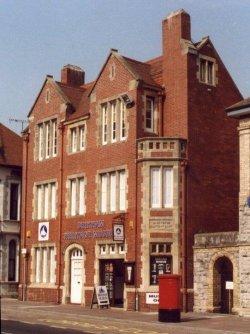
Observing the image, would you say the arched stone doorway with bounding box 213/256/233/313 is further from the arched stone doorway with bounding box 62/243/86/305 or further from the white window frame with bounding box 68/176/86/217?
the white window frame with bounding box 68/176/86/217

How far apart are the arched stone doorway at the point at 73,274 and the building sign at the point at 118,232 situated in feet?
12.5

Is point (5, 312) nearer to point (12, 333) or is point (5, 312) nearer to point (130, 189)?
point (130, 189)

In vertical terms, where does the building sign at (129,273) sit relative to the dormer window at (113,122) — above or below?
below

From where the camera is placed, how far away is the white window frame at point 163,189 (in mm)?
31172

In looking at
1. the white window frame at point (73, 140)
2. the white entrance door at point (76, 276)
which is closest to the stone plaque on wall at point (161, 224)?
the white entrance door at point (76, 276)

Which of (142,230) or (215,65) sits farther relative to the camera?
(215,65)

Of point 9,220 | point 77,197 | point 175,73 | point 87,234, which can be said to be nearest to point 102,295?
point 87,234

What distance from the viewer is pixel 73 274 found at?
35719 mm

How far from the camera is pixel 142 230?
31.0 metres

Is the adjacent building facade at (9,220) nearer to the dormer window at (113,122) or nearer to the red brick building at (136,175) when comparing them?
the red brick building at (136,175)

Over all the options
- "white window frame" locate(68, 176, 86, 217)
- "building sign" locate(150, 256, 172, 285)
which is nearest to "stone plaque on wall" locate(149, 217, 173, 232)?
"building sign" locate(150, 256, 172, 285)

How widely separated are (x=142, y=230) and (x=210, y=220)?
144 inches

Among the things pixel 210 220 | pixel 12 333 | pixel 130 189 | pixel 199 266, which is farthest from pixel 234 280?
pixel 12 333

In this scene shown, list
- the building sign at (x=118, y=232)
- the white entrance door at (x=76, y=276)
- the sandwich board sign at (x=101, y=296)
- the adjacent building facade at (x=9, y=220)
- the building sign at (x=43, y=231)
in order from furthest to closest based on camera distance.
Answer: the adjacent building facade at (x=9, y=220) < the building sign at (x=43, y=231) < the white entrance door at (x=76, y=276) < the sandwich board sign at (x=101, y=296) < the building sign at (x=118, y=232)
